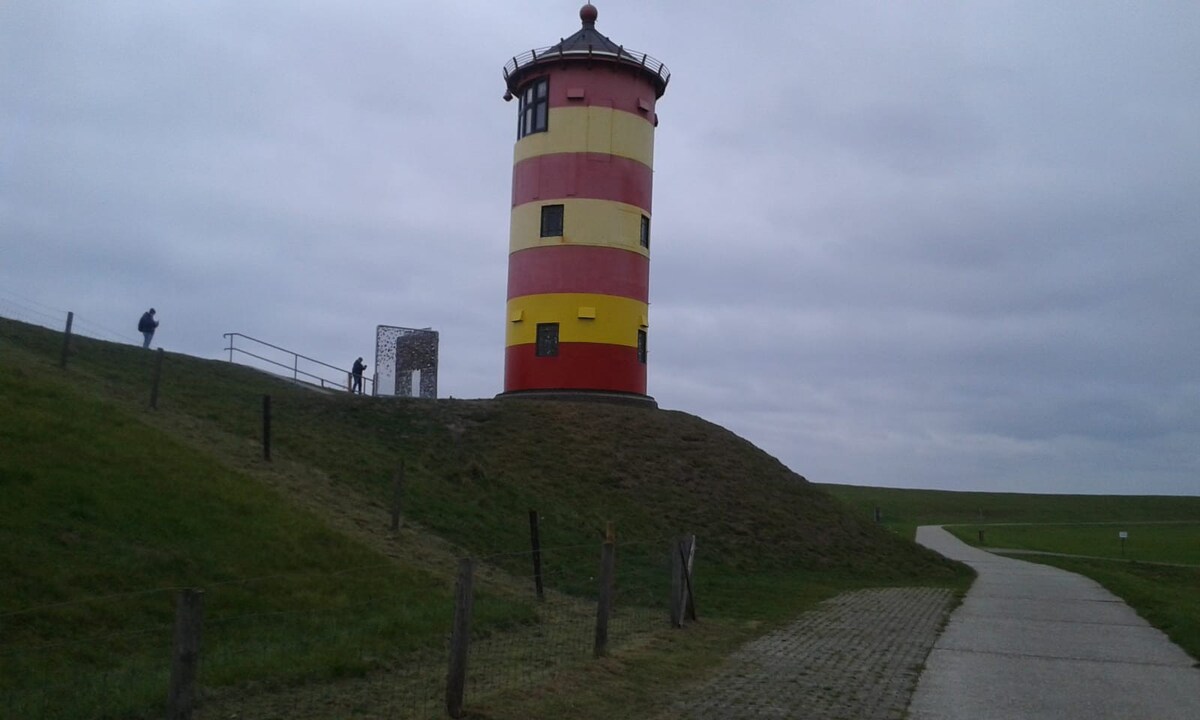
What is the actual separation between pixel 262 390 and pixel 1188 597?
22.7 m

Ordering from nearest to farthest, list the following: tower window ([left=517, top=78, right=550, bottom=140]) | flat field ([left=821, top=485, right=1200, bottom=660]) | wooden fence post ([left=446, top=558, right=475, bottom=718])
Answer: wooden fence post ([left=446, top=558, right=475, bottom=718]), flat field ([left=821, top=485, right=1200, bottom=660]), tower window ([left=517, top=78, right=550, bottom=140])

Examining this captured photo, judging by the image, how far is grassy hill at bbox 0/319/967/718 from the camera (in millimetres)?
10867

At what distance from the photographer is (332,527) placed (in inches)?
673

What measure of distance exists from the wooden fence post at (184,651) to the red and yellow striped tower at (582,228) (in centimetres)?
2445

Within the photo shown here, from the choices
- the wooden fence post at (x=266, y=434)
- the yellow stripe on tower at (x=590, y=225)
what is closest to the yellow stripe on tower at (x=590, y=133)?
the yellow stripe on tower at (x=590, y=225)

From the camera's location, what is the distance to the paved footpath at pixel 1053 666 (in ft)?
35.6

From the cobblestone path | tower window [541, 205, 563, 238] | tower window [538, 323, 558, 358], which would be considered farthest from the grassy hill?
tower window [541, 205, 563, 238]

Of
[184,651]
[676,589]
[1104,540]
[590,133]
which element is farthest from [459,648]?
[1104,540]

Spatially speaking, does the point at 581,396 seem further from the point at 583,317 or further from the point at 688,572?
the point at 688,572

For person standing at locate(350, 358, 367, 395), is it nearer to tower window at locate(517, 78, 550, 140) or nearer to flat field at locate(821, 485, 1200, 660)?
tower window at locate(517, 78, 550, 140)

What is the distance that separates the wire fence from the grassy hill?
40 mm

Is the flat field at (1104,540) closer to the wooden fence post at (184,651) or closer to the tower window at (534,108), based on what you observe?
the tower window at (534,108)

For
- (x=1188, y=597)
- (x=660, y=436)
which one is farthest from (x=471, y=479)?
(x=1188, y=597)

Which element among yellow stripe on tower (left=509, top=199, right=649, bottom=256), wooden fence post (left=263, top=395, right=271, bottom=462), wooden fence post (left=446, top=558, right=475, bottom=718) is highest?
yellow stripe on tower (left=509, top=199, right=649, bottom=256)
